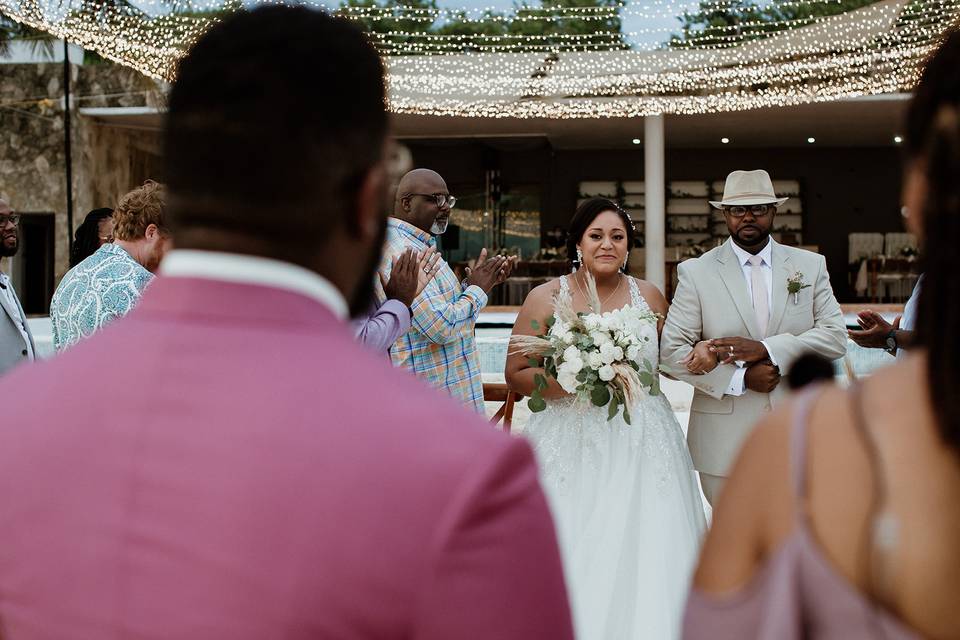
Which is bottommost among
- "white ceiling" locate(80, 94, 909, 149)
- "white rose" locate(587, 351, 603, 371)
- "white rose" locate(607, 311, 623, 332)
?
"white rose" locate(587, 351, 603, 371)

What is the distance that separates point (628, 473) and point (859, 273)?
18.3 m

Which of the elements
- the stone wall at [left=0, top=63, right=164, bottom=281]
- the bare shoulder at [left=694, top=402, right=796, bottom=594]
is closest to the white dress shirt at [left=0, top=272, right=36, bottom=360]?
the bare shoulder at [left=694, top=402, right=796, bottom=594]

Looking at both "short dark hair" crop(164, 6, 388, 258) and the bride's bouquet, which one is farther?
the bride's bouquet

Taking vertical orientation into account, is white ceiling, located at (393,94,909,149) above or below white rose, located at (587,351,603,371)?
above

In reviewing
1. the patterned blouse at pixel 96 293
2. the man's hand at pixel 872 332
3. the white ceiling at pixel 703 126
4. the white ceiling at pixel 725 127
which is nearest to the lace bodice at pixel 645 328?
the man's hand at pixel 872 332

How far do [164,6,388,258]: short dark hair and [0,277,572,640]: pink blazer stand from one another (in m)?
0.08

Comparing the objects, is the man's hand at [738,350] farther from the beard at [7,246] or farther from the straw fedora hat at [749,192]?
the beard at [7,246]

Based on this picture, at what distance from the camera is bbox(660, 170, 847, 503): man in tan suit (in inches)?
158

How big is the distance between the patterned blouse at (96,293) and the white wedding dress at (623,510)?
70.1 inches

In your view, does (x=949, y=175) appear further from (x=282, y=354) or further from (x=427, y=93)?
(x=427, y=93)

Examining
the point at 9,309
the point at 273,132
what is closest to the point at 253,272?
the point at 273,132

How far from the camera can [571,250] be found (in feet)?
15.5

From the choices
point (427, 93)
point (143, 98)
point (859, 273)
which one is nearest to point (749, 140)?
point (859, 273)

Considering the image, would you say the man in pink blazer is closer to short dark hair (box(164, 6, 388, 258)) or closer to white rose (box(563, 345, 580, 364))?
short dark hair (box(164, 6, 388, 258))
